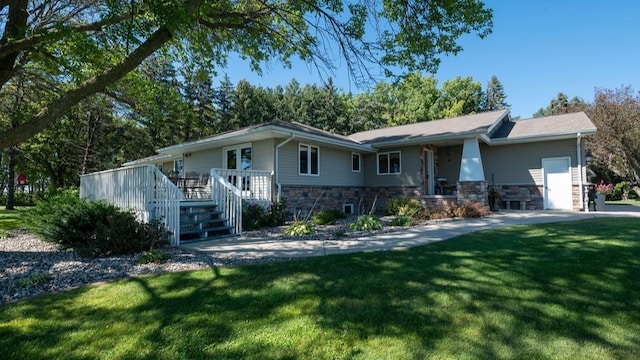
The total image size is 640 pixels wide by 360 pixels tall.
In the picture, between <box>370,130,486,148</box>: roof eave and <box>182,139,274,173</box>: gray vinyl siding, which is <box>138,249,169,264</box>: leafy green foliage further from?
<box>370,130,486,148</box>: roof eave

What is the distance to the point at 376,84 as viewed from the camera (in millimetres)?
7875

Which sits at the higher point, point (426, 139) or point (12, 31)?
point (12, 31)

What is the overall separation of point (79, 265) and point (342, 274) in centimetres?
405

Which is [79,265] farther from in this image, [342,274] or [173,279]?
[342,274]

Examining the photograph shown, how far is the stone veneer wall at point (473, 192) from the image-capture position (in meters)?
12.2

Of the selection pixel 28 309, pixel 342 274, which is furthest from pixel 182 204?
pixel 342 274

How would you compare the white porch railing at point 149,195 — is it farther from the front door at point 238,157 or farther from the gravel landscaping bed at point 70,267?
the front door at point 238,157

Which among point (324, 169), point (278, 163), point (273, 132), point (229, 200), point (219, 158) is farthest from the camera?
point (219, 158)

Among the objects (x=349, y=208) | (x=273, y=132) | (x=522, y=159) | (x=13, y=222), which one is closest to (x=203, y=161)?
(x=273, y=132)

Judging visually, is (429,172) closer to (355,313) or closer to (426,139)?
(426,139)

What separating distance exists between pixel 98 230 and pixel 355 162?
10.7 metres

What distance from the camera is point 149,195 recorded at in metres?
7.56

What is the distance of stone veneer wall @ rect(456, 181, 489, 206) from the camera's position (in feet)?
40.0

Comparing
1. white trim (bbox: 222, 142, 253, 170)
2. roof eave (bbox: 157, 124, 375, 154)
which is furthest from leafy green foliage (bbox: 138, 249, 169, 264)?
white trim (bbox: 222, 142, 253, 170)
